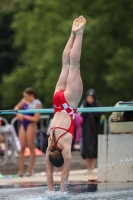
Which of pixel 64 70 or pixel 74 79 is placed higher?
pixel 64 70

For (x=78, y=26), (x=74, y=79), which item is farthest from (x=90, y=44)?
(x=74, y=79)

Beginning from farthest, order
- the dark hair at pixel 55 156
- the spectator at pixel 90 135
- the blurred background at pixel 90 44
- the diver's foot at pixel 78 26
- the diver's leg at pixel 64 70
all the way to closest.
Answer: the blurred background at pixel 90 44
the spectator at pixel 90 135
the diver's foot at pixel 78 26
the diver's leg at pixel 64 70
the dark hair at pixel 55 156

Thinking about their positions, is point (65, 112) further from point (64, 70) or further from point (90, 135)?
point (90, 135)

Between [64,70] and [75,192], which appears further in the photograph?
[75,192]

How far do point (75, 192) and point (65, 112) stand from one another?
1.22 m

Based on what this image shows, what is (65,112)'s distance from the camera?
10578 millimetres

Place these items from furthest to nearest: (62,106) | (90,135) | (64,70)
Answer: (90,135) < (64,70) < (62,106)

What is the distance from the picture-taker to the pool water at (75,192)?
10.2 meters

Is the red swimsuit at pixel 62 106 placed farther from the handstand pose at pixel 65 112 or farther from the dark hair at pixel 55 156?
the dark hair at pixel 55 156

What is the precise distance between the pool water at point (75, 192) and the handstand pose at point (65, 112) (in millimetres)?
290

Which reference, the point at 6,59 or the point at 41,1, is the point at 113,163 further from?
the point at 6,59

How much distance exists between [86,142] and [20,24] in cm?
3054

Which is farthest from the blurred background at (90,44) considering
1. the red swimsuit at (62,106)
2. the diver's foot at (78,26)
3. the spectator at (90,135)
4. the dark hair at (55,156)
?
the dark hair at (55,156)

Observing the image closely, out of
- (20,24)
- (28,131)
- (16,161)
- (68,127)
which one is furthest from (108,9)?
(68,127)
